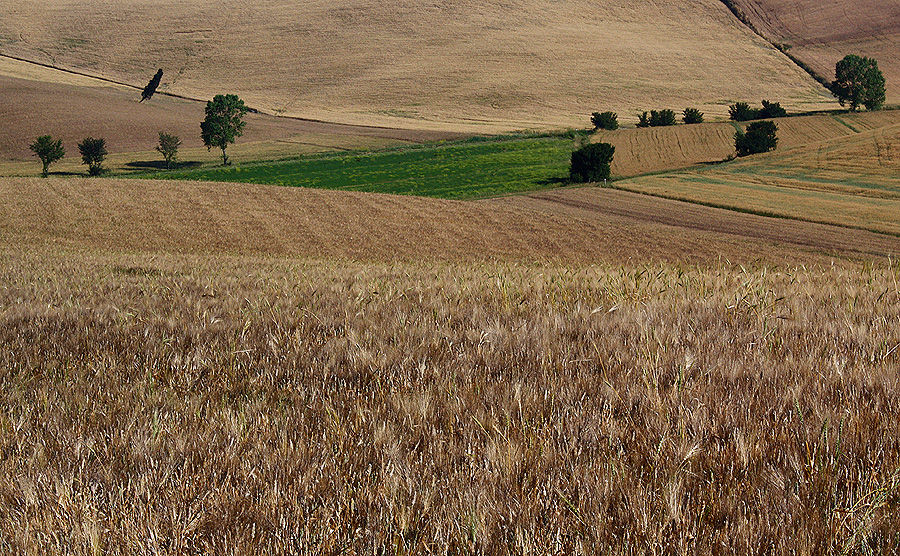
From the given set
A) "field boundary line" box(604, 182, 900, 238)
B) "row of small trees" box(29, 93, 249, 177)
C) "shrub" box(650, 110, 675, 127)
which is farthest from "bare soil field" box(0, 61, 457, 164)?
"field boundary line" box(604, 182, 900, 238)

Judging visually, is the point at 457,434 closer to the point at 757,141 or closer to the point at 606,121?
the point at 757,141

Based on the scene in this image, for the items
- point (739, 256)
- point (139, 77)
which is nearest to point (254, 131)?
point (139, 77)

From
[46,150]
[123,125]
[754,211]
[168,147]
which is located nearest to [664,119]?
[754,211]

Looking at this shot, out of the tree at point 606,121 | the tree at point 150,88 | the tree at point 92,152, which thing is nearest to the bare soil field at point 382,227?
the tree at point 92,152

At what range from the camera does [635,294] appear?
5.73m

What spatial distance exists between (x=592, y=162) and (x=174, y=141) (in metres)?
45.4

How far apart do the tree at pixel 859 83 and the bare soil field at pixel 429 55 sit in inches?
215

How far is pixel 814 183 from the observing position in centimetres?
4534

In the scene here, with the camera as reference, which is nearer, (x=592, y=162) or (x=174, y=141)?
(x=592, y=162)

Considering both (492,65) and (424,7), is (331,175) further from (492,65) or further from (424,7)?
(424,7)

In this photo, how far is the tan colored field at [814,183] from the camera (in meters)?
36.5

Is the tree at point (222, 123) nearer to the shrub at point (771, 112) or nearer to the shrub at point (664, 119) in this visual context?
the shrub at point (664, 119)

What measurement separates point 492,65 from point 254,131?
43.7 m

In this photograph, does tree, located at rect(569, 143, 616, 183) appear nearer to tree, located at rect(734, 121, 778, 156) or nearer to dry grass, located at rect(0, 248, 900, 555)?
tree, located at rect(734, 121, 778, 156)
